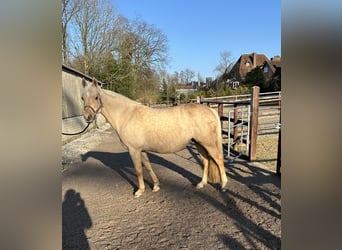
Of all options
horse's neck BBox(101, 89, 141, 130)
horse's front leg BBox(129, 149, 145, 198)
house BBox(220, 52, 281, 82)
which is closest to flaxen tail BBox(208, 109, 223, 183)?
horse's front leg BBox(129, 149, 145, 198)

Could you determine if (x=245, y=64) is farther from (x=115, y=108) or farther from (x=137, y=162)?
(x=137, y=162)

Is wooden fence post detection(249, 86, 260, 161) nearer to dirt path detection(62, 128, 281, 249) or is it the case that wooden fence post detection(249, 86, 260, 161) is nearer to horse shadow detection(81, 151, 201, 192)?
dirt path detection(62, 128, 281, 249)

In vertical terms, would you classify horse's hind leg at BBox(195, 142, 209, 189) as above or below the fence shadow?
above

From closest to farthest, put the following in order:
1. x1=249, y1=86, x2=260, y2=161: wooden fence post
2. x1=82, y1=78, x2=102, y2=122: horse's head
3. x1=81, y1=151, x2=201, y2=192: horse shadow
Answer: x1=82, y1=78, x2=102, y2=122: horse's head, x1=81, y1=151, x2=201, y2=192: horse shadow, x1=249, y1=86, x2=260, y2=161: wooden fence post

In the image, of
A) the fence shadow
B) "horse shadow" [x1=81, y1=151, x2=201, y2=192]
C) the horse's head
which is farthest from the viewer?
"horse shadow" [x1=81, y1=151, x2=201, y2=192]

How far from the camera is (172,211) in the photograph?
3188mm

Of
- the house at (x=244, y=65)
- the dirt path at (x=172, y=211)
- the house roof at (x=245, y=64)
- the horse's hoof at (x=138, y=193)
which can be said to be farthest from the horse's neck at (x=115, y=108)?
the house roof at (x=245, y=64)

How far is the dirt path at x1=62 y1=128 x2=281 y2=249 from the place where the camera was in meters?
2.51

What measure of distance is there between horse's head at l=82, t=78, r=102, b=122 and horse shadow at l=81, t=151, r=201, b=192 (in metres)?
1.40

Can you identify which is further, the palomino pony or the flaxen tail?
the flaxen tail

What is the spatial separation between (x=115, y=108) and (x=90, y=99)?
0.38 metres

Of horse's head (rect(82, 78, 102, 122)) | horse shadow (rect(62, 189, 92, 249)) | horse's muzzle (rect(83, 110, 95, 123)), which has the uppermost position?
horse's head (rect(82, 78, 102, 122))
